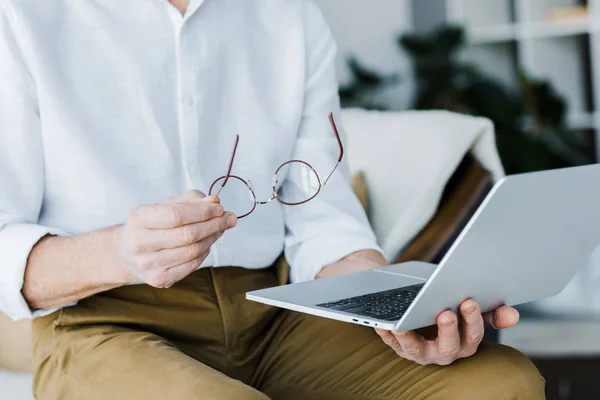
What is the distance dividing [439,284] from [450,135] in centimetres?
97

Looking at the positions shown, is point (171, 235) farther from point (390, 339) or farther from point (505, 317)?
point (505, 317)

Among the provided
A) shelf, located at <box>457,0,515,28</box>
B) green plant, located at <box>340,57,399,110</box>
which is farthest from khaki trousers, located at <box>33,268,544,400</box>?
shelf, located at <box>457,0,515,28</box>

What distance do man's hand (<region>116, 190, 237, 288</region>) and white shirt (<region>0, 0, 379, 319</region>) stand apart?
21 centimetres

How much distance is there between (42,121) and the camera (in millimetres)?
1231

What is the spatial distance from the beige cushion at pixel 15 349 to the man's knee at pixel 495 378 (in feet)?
2.63

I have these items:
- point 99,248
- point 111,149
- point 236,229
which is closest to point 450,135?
point 236,229

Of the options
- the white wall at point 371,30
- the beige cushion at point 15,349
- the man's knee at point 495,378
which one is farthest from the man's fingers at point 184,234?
the white wall at point 371,30

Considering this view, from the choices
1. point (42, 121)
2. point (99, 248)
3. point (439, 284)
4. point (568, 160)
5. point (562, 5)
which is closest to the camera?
point (439, 284)

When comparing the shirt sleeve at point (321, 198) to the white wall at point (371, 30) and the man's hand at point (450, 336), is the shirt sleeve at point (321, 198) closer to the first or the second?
the man's hand at point (450, 336)

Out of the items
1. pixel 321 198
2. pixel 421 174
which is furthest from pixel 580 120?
pixel 321 198

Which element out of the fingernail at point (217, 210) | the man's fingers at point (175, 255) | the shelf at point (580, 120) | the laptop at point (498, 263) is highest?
the fingernail at point (217, 210)

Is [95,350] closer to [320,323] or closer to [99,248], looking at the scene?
[99,248]

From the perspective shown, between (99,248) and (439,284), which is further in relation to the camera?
(99,248)

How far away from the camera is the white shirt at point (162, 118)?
1209mm
